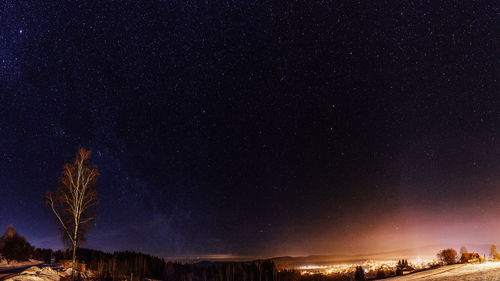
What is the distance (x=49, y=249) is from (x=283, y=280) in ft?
110

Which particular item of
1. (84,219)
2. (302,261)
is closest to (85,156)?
(84,219)

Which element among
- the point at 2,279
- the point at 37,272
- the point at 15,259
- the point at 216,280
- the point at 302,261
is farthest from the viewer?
the point at 302,261

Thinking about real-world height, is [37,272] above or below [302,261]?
above

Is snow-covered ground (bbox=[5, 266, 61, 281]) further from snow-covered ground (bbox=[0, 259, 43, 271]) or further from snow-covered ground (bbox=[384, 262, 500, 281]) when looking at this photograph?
snow-covered ground (bbox=[384, 262, 500, 281])

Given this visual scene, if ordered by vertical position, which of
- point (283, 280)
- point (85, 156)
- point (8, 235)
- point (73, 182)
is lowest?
point (283, 280)

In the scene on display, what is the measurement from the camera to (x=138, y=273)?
32.6 metres

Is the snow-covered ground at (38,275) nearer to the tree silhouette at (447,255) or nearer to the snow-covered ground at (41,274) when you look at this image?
the snow-covered ground at (41,274)

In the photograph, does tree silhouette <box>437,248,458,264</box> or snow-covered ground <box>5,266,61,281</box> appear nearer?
snow-covered ground <box>5,266,61,281</box>

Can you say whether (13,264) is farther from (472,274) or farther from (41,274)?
A: (472,274)

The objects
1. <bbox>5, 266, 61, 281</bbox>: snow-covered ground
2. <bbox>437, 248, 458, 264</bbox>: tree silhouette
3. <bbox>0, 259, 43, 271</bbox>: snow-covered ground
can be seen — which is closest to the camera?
<bbox>5, 266, 61, 281</bbox>: snow-covered ground

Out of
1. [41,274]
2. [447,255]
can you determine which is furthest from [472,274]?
[447,255]

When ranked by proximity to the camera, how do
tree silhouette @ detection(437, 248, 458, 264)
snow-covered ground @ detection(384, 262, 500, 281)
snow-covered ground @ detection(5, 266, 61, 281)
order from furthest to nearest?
tree silhouette @ detection(437, 248, 458, 264) < snow-covered ground @ detection(5, 266, 61, 281) < snow-covered ground @ detection(384, 262, 500, 281)

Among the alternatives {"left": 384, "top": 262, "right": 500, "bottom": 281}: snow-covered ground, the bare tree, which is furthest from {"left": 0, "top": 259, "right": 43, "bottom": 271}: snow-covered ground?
{"left": 384, "top": 262, "right": 500, "bottom": 281}: snow-covered ground

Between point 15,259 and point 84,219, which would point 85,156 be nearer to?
point 84,219
